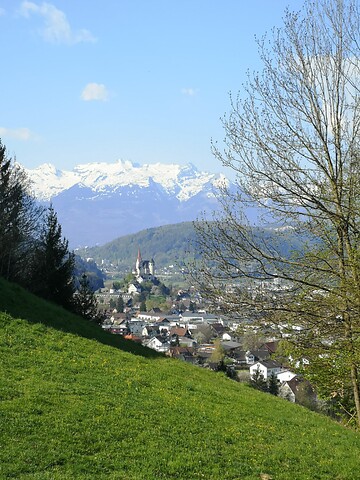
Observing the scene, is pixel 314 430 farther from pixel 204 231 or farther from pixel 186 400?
pixel 204 231

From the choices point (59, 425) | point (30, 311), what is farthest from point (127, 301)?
point (59, 425)

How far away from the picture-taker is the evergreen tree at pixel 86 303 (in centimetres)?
3241

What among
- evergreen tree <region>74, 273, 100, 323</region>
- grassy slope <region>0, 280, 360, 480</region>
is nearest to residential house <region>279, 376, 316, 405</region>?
evergreen tree <region>74, 273, 100, 323</region>

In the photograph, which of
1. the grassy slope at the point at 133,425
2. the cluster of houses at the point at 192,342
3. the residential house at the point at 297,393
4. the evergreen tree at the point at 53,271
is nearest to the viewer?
the grassy slope at the point at 133,425

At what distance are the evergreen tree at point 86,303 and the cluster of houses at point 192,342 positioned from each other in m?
18.5

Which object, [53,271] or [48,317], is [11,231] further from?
[48,317]

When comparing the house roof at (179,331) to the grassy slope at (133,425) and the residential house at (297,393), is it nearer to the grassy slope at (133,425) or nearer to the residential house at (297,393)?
the residential house at (297,393)

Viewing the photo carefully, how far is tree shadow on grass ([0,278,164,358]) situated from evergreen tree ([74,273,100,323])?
28.2 feet

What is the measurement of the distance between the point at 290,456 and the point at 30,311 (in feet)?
39.7

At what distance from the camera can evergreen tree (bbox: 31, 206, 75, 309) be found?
1229 inches

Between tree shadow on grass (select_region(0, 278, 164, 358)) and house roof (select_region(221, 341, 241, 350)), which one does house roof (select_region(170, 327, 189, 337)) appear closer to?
house roof (select_region(221, 341, 241, 350))

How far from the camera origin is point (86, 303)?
32.8m

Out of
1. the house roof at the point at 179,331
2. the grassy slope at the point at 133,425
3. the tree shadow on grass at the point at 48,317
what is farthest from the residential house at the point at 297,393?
the house roof at the point at 179,331

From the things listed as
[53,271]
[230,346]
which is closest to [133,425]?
[53,271]
